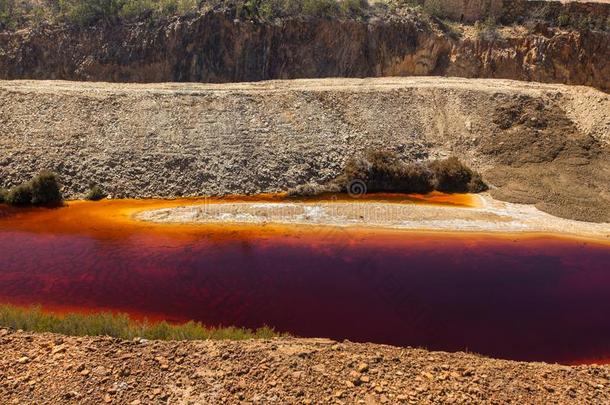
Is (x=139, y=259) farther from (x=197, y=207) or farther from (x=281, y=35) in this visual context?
(x=281, y=35)

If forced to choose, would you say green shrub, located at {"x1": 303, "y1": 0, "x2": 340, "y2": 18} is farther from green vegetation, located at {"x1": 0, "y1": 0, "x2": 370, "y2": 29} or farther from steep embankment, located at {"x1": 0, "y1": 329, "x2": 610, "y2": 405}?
steep embankment, located at {"x1": 0, "y1": 329, "x2": 610, "y2": 405}

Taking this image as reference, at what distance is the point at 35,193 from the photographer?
28.6 metres

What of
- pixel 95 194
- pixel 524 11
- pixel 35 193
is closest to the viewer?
pixel 35 193

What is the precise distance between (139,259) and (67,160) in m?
11.6

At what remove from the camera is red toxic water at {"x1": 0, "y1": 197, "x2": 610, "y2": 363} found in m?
17.9

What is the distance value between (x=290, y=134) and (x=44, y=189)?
14.8 m

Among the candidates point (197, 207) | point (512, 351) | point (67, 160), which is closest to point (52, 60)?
point (67, 160)

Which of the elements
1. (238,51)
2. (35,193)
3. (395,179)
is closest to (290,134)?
(395,179)

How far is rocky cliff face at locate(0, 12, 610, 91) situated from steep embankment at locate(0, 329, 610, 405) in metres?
34.0

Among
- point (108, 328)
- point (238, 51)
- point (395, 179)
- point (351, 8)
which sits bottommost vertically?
point (108, 328)

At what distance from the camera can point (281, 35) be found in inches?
1769

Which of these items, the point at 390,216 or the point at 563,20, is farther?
the point at 563,20

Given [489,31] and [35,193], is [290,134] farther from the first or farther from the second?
[489,31]

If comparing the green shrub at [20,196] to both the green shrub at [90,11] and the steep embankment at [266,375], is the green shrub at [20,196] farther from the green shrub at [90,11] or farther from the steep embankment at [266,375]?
the green shrub at [90,11]
